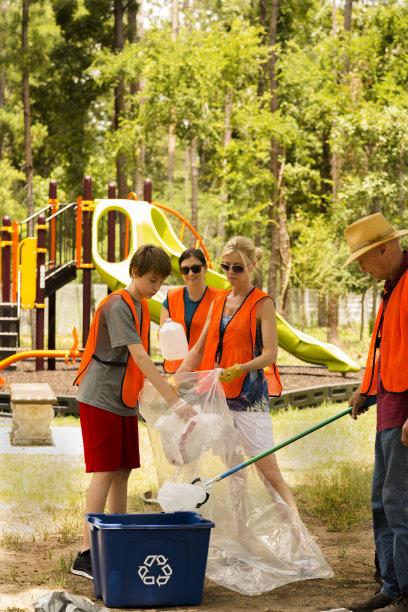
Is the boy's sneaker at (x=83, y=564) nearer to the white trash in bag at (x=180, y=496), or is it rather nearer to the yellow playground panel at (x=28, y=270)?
the white trash in bag at (x=180, y=496)

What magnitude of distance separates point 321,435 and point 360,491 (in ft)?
10.4

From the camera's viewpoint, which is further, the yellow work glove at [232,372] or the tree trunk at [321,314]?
the tree trunk at [321,314]

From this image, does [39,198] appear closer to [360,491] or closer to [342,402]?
[342,402]

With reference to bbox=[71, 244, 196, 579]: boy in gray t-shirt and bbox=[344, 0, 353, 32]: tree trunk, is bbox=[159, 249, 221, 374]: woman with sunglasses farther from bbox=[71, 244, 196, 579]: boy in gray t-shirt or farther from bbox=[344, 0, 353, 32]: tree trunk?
bbox=[344, 0, 353, 32]: tree trunk

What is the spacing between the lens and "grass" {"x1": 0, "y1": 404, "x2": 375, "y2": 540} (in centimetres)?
571

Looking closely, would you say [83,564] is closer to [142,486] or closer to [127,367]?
[127,367]

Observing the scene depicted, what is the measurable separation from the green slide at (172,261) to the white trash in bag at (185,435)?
852 centimetres

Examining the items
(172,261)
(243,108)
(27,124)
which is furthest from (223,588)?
(243,108)

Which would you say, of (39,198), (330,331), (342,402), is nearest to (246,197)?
(330,331)

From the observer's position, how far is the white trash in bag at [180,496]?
4.28 metres

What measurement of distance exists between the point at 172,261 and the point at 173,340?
8.66 meters

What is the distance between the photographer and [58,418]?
10.4 meters

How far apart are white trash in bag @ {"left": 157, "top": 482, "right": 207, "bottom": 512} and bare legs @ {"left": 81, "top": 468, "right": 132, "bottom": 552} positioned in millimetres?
297

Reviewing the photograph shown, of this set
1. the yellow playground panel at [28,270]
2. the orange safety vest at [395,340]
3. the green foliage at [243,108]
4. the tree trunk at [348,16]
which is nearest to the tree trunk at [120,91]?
the green foliage at [243,108]
